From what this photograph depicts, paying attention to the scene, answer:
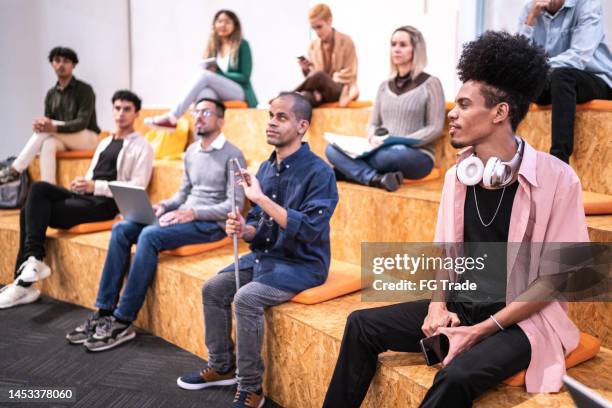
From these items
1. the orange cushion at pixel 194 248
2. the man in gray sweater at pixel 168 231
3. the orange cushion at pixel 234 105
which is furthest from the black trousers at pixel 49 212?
the orange cushion at pixel 234 105

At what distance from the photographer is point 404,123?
3740 mm

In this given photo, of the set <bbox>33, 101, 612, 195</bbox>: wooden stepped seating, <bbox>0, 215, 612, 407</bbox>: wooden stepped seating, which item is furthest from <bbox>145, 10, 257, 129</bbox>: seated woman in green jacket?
<bbox>0, 215, 612, 407</bbox>: wooden stepped seating

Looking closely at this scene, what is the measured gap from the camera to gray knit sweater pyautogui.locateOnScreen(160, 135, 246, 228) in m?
3.39

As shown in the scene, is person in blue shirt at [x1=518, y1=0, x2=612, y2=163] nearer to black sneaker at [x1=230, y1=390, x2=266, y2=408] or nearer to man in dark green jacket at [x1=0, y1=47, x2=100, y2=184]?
black sneaker at [x1=230, y1=390, x2=266, y2=408]

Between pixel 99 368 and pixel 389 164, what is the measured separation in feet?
5.92

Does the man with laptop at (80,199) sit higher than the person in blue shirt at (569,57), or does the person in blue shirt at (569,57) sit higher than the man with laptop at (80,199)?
the person in blue shirt at (569,57)

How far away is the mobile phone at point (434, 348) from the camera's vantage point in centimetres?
188

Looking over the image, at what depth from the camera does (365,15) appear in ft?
17.8

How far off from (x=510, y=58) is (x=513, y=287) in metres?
0.66

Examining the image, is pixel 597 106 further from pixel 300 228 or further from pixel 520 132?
pixel 300 228

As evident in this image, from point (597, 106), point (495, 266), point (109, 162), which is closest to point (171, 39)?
point (109, 162)

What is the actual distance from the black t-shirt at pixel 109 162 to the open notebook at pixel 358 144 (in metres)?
1.38

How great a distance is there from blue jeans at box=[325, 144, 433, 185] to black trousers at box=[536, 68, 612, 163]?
0.78 meters

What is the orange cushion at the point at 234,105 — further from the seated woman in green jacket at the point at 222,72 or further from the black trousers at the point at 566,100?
the black trousers at the point at 566,100
